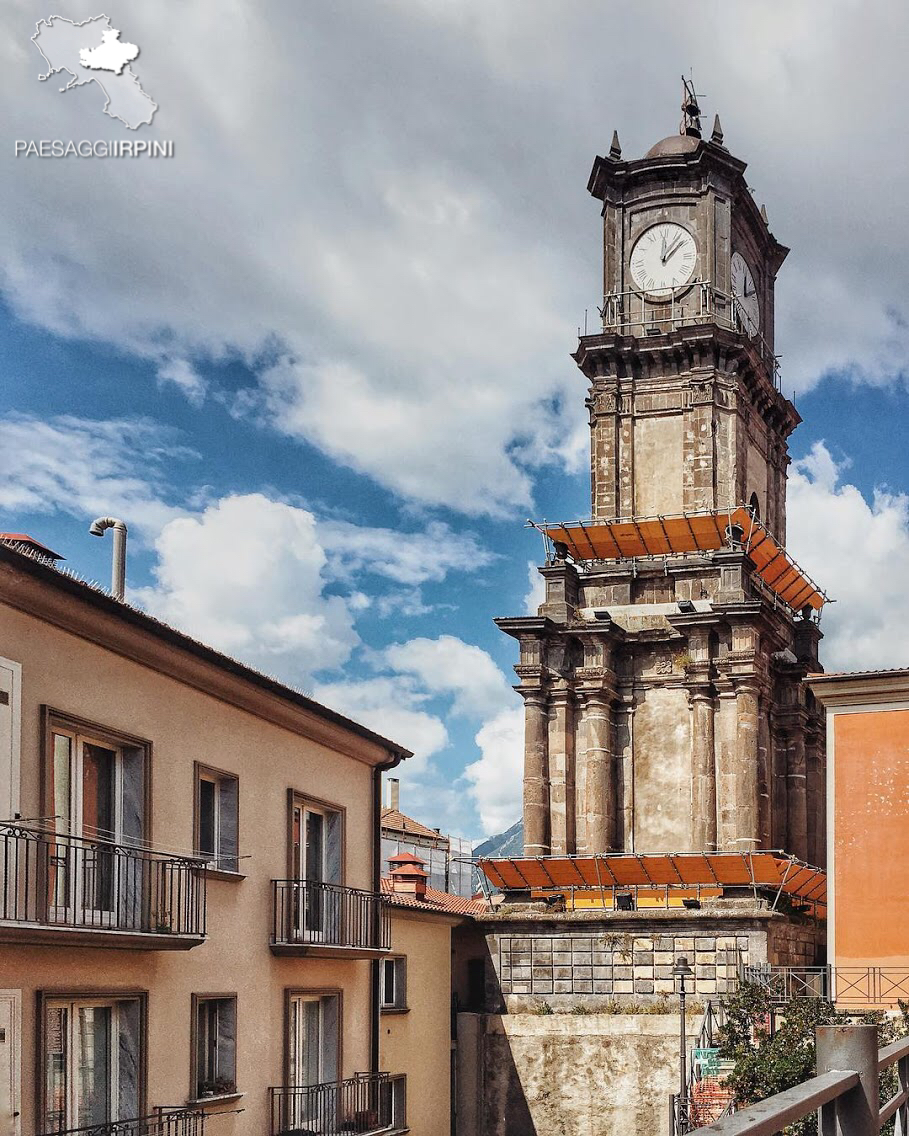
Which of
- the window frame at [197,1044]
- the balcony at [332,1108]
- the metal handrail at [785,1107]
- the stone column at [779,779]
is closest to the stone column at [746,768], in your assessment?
the stone column at [779,779]

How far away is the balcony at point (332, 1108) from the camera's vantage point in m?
20.5

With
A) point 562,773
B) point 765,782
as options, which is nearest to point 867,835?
point 765,782

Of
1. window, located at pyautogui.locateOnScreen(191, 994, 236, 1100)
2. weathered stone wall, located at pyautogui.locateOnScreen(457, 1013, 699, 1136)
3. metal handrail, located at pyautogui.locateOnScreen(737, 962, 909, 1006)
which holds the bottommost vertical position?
weathered stone wall, located at pyautogui.locateOnScreen(457, 1013, 699, 1136)

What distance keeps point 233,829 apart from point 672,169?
91.4 ft

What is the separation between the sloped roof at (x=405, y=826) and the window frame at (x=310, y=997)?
24600 millimetres

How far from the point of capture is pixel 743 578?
3869cm

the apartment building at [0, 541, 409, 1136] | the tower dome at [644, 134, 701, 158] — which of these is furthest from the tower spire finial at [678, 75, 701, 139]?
Answer: the apartment building at [0, 541, 409, 1136]

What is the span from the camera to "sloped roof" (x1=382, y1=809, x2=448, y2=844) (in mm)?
48772

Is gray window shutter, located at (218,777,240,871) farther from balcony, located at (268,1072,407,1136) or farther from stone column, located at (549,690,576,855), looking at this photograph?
stone column, located at (549,690,576,855)

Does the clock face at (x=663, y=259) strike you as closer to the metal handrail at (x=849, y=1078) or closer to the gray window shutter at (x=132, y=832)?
the gray window shutter at (x=132, y=832)

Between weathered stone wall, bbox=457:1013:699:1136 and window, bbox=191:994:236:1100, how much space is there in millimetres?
14333

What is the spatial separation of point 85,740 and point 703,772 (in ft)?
77.0

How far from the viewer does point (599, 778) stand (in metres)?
38.5

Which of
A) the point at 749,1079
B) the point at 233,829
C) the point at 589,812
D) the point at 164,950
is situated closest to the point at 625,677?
the point at 589,812
